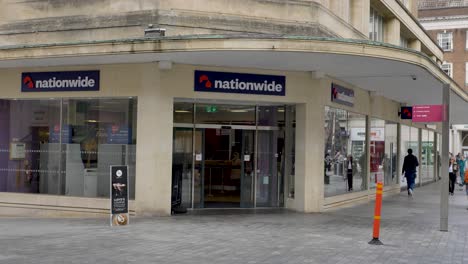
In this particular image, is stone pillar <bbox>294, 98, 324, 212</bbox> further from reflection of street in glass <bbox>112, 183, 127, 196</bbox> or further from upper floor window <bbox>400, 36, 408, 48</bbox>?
upper floor window <bbox>400, 36, 408, 48</bbox>

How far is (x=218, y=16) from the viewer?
13.6 meters

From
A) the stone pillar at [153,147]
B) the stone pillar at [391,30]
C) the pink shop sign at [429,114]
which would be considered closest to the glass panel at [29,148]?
the stone pillar at [153,147]

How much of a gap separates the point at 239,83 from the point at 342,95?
139 inches

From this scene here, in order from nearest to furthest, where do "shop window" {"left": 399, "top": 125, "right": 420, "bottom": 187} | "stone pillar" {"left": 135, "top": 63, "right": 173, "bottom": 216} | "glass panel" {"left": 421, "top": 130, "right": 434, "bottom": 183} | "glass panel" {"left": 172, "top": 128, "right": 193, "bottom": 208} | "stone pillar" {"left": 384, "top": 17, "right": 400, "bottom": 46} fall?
1. "stone pillar" {"left": 135, "top": 63, "right": 173, "bottom": 216}
2. "glass panel" {"left": 172, "top": 128, "right": 193, "bottom": 208}
3. "stone pillar" {"left": 384, "top": 17, "right": 400, "bottom": 46}
4. "shop window" {"left": 399, "top": 125, "right": 420, "bottom": 187}
5. "glass panel" {"left": 421, "top": 130, "right": 434, "bottom": 183}

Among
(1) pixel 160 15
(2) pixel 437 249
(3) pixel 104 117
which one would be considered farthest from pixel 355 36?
(2) pixel 437 249

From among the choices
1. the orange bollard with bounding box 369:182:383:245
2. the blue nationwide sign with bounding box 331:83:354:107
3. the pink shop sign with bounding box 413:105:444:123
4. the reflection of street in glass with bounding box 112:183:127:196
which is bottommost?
the orange bollard with bounding box 369:182:383:245

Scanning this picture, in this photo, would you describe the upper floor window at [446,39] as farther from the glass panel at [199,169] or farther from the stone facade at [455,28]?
the glass panel at [199,169]

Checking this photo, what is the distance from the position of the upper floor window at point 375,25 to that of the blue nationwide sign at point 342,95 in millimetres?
5081

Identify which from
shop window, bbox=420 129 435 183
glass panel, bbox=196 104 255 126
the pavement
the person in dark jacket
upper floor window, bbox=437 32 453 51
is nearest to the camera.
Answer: the pavement

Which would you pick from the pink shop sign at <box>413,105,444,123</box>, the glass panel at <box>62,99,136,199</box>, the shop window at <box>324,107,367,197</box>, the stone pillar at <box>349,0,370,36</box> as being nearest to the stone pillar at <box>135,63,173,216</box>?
the glass panel at <box>62,99,136,199</box>

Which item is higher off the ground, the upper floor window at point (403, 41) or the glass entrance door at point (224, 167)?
the upper floor window at point (403, 41)

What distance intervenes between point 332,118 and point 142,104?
210 inches

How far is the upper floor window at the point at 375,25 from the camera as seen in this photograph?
21039 millimetres

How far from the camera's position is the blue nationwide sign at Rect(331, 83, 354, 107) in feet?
49.4
